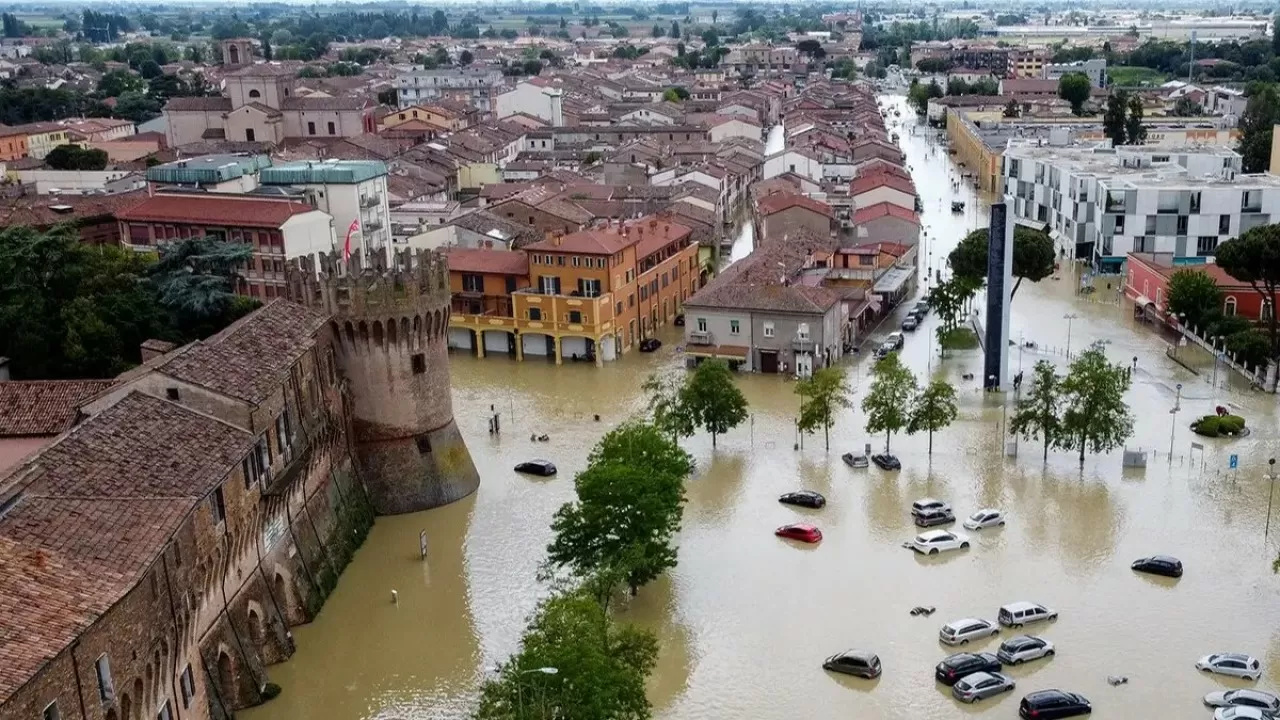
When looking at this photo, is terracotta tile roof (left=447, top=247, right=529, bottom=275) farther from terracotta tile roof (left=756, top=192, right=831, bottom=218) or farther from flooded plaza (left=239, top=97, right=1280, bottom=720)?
terracotta tile roof (left=756, top=192, right=831, bottom=218)

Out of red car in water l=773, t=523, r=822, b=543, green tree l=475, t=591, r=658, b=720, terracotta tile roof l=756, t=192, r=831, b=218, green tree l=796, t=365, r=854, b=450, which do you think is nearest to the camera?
green tree l=475, t=591, r=658, b=720

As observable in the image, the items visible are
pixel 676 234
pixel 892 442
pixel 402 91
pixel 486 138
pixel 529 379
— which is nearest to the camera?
pixel 892 442

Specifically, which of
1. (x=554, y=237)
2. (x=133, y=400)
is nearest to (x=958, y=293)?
(x=554, y=237)

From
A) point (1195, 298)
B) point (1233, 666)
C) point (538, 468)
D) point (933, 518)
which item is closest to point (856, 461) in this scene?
point (933, 518)

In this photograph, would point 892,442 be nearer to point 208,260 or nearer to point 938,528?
point 938,528

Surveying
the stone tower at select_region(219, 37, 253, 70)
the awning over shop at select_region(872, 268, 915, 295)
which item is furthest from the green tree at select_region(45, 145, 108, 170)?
the stone tower at select_region(219, 37, 253, 70)

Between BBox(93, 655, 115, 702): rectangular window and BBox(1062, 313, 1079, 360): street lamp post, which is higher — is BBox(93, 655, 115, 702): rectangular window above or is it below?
above

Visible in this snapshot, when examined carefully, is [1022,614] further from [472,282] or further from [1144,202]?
[1144,202]
